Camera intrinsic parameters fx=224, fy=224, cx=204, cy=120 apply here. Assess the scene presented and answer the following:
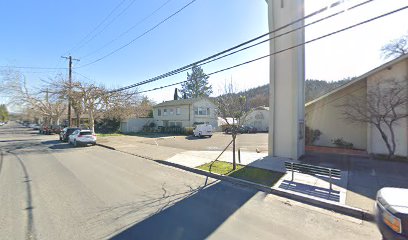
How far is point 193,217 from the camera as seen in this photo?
497cm

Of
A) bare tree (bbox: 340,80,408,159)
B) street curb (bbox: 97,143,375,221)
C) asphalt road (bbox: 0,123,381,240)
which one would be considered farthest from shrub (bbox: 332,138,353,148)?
asphalt road (bbox: 0,123,381,240)

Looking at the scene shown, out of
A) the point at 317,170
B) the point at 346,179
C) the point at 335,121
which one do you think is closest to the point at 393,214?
the point at 317,170

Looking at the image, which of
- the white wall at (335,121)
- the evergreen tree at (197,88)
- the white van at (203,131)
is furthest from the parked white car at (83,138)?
the evergreen tree at (197,88)

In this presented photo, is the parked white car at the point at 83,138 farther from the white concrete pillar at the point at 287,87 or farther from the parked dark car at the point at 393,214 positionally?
the parked dark car at the point at 393,214

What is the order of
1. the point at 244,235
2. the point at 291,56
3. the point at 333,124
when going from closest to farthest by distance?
1. the point at 244,235
2. the point at 291,56
3. the point at 333,124

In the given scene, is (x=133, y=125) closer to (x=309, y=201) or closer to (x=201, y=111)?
(x=201, y=111)

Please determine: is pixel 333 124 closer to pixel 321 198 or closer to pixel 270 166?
pixel 270 166

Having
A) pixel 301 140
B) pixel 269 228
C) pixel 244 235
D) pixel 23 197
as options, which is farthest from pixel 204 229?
pixel 301 140

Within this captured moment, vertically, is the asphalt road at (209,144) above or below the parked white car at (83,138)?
below

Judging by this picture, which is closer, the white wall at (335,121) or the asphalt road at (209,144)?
the white wall at (335,121)

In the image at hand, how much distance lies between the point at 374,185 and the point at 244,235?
552 cm

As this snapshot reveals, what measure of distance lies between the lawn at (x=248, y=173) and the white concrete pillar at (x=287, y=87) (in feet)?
11.1

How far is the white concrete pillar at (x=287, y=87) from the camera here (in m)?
11.9

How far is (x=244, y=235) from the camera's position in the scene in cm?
422
